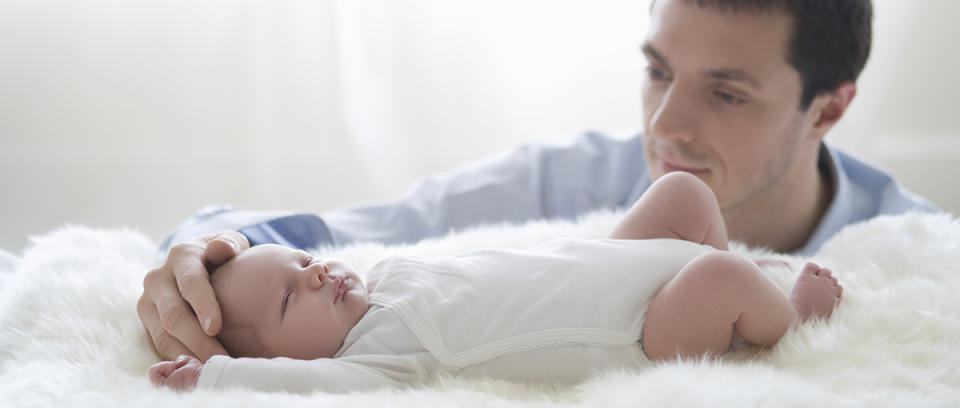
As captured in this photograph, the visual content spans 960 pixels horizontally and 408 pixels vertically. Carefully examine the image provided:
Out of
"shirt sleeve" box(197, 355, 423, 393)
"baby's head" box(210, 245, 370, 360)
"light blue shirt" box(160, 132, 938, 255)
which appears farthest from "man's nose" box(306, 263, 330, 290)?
"light blue shirt" box(160, 132, 938, 255)

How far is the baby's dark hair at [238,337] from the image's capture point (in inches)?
38.0

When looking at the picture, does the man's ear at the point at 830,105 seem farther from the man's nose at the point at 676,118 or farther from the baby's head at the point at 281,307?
the baby's head at the point at 281,307

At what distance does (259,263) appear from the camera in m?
0.99

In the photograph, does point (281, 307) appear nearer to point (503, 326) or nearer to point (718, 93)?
point (503, 326)

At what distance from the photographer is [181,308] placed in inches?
36.7

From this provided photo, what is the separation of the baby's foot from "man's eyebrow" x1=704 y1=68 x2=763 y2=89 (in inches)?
20.3

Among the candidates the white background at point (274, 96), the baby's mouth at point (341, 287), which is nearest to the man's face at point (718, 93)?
the white background at point (274, 96)

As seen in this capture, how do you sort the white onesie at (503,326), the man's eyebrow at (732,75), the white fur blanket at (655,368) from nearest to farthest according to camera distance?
the white fur blanket at (655,368), the white onesie at (503,326), the man's eyebrow at (732,75)

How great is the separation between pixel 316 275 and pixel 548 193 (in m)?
1.10

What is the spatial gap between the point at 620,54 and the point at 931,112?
3.89ft

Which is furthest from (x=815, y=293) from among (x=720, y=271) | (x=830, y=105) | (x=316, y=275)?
(x=830, y=105)

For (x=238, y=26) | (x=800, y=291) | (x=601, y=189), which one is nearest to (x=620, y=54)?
(x=601, y=189)

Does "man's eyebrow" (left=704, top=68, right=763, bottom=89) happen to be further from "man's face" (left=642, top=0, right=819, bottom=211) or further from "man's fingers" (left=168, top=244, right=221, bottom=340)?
"man's fingers" (left=168, top=244, right=221, bottom=340)

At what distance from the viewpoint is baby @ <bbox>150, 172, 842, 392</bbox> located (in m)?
0.90
